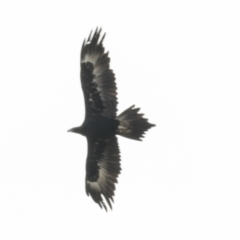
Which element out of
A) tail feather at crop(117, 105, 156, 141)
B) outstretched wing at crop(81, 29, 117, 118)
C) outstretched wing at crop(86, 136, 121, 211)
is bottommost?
outstretched wing at crop(86, 136, 121, 211)

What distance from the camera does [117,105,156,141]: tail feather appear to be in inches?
766

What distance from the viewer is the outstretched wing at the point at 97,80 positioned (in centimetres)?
1939

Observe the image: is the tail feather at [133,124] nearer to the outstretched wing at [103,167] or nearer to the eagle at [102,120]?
the eagle at [102,120]

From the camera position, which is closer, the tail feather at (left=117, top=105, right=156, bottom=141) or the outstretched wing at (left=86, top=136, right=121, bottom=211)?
the tail feather at (left=117, top=105, right=156, bottom=141)

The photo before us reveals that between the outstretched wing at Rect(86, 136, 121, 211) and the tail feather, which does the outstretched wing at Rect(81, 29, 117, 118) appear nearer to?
the tail feather

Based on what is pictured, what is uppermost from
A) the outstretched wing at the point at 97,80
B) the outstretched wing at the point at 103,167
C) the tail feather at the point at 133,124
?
the outstretched wing at the point at 97,80

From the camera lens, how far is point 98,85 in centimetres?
1961

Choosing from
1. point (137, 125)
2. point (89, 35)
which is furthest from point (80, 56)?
point (137, 125)

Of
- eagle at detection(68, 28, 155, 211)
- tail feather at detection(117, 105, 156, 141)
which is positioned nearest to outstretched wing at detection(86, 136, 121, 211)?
eagle at detection(68, 28, 155, 211)

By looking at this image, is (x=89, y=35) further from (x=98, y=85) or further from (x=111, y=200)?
(x=111, y=200)

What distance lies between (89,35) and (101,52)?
0.39 m

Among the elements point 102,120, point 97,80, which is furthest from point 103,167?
point 97,80

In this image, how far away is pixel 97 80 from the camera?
1959 centimetres

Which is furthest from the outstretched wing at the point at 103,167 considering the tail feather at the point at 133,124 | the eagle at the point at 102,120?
the tail feather at the point at 133,124
